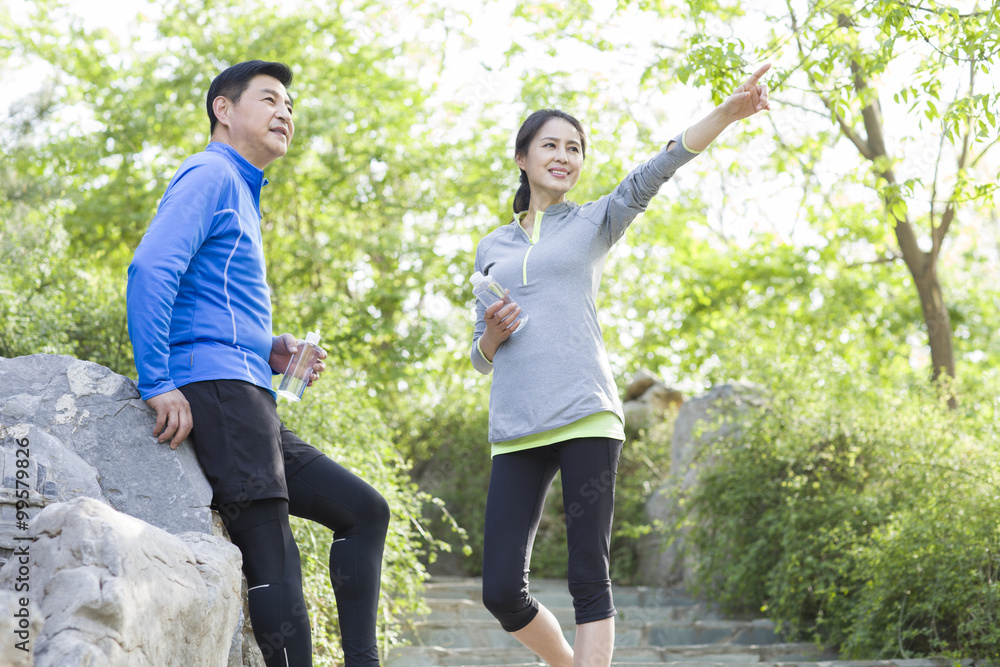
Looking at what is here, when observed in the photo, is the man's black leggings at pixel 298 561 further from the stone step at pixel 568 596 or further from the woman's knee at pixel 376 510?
the stone step at pixel 568 596

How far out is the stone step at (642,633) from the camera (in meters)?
5.01

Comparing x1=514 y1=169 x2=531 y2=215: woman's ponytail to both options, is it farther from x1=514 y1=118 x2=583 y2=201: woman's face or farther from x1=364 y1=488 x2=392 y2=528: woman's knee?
x1=364 y1=488 x2=392 y2=528: woman's knee

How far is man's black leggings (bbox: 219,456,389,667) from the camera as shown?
6.88 ft

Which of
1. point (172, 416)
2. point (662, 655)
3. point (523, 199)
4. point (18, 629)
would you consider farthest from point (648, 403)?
point (18, 629)

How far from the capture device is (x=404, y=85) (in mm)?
8633

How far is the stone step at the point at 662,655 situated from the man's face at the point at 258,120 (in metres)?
2.66

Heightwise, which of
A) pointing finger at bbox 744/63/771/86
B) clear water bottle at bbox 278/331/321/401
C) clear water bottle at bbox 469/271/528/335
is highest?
pointing finger at bbox 744/63/771/86

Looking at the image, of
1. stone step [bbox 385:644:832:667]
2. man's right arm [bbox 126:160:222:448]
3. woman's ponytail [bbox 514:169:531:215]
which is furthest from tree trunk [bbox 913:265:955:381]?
man's right arm [bbox 126:160:222:448]

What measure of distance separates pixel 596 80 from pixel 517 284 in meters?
5.67

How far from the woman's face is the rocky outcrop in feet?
4.30

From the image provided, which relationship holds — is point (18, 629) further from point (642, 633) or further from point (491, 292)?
point (642, 633)

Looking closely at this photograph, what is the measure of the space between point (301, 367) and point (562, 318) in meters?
0.76

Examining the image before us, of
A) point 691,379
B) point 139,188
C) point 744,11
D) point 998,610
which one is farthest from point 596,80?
point 998,610

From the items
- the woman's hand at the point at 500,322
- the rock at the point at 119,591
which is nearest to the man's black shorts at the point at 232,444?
the rock at the point at 119,591
